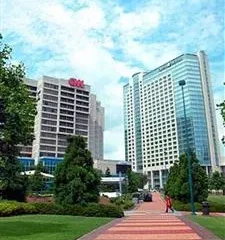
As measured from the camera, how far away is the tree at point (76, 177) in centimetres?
3319

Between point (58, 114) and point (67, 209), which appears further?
point (58, 114)

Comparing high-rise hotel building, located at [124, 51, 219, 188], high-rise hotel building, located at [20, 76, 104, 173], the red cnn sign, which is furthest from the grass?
high-rise hotel building, located at [124, 51, 219, 188]

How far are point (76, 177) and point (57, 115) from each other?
124 m

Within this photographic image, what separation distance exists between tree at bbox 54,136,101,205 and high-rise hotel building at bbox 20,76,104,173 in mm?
106934

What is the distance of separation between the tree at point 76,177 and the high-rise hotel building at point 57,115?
10693 cm

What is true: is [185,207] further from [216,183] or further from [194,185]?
[216,183]

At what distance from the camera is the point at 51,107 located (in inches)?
6112

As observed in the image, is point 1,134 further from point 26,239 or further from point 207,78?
point 207,78

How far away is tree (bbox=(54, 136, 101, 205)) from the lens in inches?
1307

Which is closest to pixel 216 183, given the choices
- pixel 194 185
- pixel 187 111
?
pixel 187 111

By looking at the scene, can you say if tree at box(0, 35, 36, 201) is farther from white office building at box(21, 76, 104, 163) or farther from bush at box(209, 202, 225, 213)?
white office building at box(21, 76, 104, 163)

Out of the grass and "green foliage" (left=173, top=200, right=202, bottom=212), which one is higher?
"green foliage" (left=173, top=200, right=202, bottom=212)

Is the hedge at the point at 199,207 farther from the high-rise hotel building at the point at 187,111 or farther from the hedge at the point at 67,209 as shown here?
the high-rise hotel building at the point at 187,111

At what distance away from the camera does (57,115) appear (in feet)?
513
